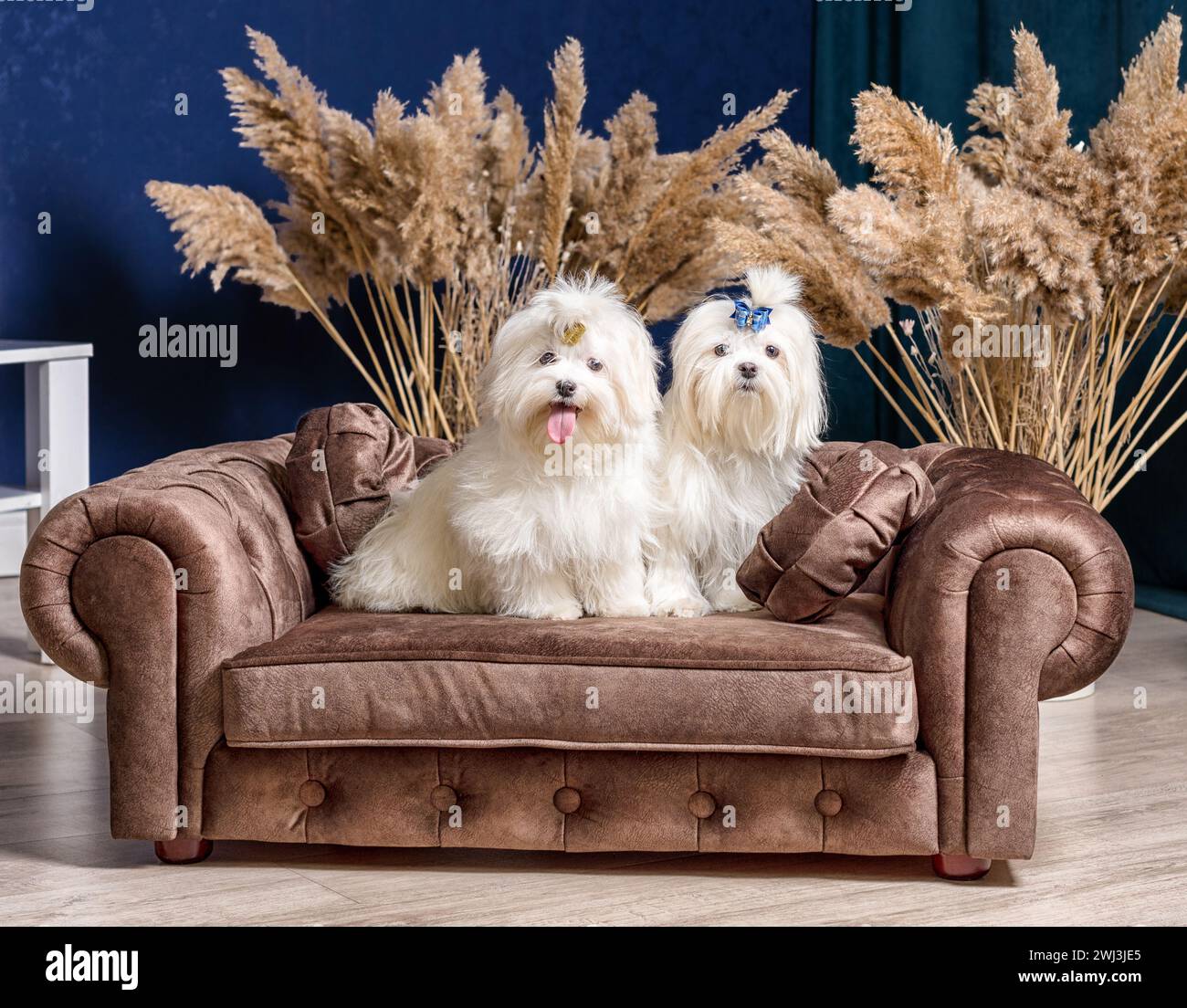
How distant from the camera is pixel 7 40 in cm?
504

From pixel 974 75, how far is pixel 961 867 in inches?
145

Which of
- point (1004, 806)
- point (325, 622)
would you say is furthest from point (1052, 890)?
point (325, 622)

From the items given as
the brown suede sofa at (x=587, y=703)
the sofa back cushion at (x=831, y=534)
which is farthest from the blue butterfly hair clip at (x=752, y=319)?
the brown suede sofa at (x=587, y=703)

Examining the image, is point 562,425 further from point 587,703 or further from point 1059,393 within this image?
point 1059,393

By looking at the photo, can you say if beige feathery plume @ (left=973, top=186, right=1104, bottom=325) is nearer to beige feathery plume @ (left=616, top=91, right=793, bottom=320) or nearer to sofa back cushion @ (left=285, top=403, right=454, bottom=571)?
beige feathery plume @ (left=616, top=91, right=793, bottom=320)

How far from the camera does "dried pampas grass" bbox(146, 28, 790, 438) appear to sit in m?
3.87

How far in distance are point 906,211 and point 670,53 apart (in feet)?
8.20

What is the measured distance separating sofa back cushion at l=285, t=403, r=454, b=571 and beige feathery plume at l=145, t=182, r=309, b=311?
38.5 inches

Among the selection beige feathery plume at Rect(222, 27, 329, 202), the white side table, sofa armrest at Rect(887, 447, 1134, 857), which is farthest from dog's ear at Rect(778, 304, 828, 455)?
the white side table

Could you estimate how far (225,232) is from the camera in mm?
3941

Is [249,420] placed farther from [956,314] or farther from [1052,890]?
[1052,890]
